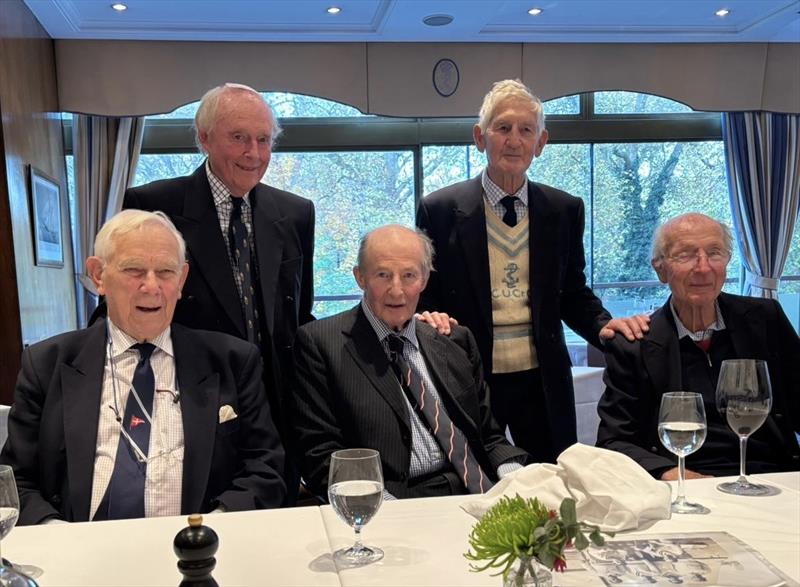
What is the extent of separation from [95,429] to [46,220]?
4328 millimetres

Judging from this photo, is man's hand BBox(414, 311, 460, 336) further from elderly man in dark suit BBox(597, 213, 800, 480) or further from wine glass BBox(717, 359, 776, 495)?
wine glass BBox(717, 359, 776, 495)

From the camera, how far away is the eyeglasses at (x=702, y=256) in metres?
2.33

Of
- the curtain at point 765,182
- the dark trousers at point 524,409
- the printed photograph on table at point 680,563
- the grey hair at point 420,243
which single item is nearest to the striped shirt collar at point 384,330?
the grey hair at point 420,243

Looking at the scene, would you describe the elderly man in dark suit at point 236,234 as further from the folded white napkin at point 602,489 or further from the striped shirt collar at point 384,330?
the folded white napkin at point 602,489

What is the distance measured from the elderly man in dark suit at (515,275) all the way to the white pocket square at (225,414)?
995 mm

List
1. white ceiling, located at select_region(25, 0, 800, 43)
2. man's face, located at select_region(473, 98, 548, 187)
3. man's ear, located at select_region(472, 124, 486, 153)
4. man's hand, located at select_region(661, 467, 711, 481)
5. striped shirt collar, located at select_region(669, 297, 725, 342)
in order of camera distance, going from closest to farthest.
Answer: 1. man's hand, located at select_region(661, 467, 711, 481)
2. striped shirt collar, located at select_region(669, 297, 725, 342)
3. man's face, located at select_region(473, 98, 548, 187)
4. man's ear, located at select_region(472, 124, 486, 153)
5. white ceiling, located at select_region(25, 0, 800, 43)

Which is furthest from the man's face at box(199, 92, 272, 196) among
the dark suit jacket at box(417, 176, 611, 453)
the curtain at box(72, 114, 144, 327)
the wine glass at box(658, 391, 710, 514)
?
the curtain at box(72, 114, 144, 327)

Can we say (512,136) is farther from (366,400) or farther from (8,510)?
(8,510)

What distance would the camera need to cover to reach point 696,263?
7.64ft

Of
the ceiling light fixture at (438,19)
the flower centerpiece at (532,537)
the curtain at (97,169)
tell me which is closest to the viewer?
the flower centerpiece at (532,537)

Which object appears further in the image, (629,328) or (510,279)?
(510,279)

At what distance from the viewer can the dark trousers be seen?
2664 mm

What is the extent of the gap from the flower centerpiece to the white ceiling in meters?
5.30

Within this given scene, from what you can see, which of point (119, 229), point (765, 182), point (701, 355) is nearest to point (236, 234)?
point (119, 229)
